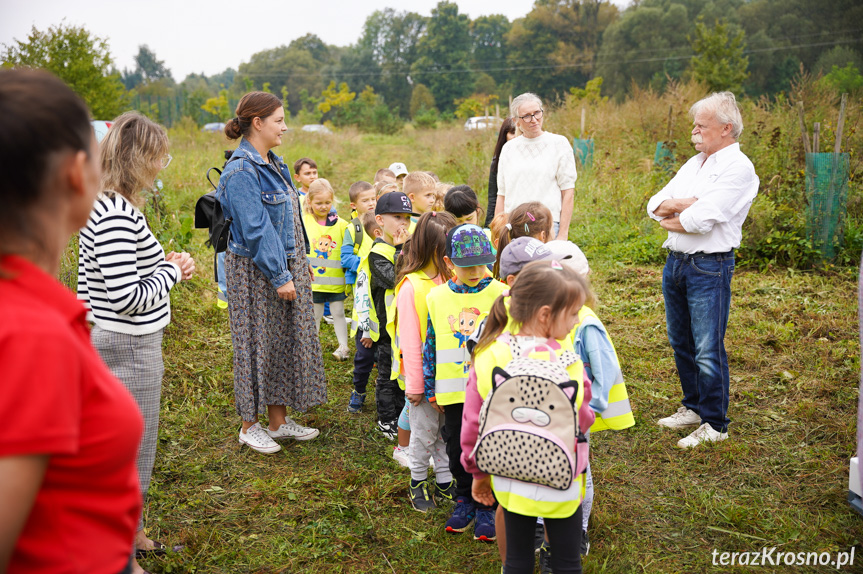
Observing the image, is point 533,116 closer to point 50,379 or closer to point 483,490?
point 483,490

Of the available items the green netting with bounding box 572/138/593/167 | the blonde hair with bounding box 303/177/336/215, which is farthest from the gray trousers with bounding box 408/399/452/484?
the green netting with bounding box 572/138/593/167

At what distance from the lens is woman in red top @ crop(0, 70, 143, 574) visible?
105 cm

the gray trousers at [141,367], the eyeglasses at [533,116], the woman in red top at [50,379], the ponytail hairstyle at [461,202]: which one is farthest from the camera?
the eyeglasses at [533,116]

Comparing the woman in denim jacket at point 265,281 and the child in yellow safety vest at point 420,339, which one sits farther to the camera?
the woman in denim jacket at point 265,281

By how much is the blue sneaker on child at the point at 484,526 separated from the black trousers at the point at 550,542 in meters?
0.79

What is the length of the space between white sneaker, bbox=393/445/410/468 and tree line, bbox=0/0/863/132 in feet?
52.4

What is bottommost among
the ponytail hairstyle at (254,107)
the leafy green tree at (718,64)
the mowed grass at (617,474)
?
the mowed grass at (617,474)

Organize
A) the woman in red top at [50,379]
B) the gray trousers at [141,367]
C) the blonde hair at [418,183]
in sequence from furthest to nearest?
the blonde hair at [418,183]
the gray trousers at [141,367]
the woman in red top at [50,379]

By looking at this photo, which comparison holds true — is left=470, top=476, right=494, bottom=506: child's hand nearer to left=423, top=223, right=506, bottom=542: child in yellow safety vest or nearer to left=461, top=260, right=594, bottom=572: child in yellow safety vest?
left=461, top=260, right=594, bottom=572: child in yellow safety vest

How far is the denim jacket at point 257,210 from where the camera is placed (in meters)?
3.56

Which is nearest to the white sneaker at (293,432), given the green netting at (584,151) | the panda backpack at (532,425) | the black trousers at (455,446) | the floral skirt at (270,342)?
the floral skirt at (270,342)

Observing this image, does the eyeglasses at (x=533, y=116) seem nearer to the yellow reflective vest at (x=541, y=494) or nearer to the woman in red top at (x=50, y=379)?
the yellow reflective vest at (x=541, y=494)

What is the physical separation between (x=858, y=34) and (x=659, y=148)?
39200 millimetres

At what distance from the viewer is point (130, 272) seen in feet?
8.46
